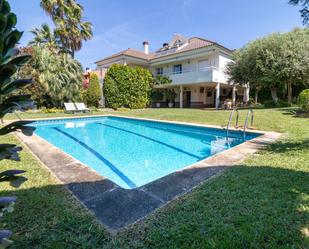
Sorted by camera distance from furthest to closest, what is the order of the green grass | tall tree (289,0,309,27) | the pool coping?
tall tree (289,0,309,27) → the pool coping → the green grass

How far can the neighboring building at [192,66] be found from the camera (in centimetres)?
2092

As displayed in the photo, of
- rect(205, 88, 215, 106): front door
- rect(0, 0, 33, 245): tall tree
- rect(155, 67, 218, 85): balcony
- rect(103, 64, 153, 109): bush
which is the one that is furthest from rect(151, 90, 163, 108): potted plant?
rect(0, 0, 33, 245): tall tree

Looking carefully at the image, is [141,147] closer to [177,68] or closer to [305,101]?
[305,101]

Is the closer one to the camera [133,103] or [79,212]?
[79,212]

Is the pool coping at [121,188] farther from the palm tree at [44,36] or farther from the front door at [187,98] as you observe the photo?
the front door at [187,98]

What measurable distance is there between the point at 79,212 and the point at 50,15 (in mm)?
24730

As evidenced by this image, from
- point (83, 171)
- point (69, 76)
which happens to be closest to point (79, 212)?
point (83, 171)

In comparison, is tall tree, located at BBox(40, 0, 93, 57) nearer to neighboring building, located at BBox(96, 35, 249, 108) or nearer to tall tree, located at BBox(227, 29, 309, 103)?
neighboring building, located at BBox(96, 35, 249, 108)

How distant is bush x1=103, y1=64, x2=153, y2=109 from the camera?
21.5 m

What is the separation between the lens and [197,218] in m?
2.44

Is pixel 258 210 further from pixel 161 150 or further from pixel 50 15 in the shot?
pixel 50 15

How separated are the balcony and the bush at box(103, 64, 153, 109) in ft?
13.1

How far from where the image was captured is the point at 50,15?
2116cm

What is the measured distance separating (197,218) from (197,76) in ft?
65.7
